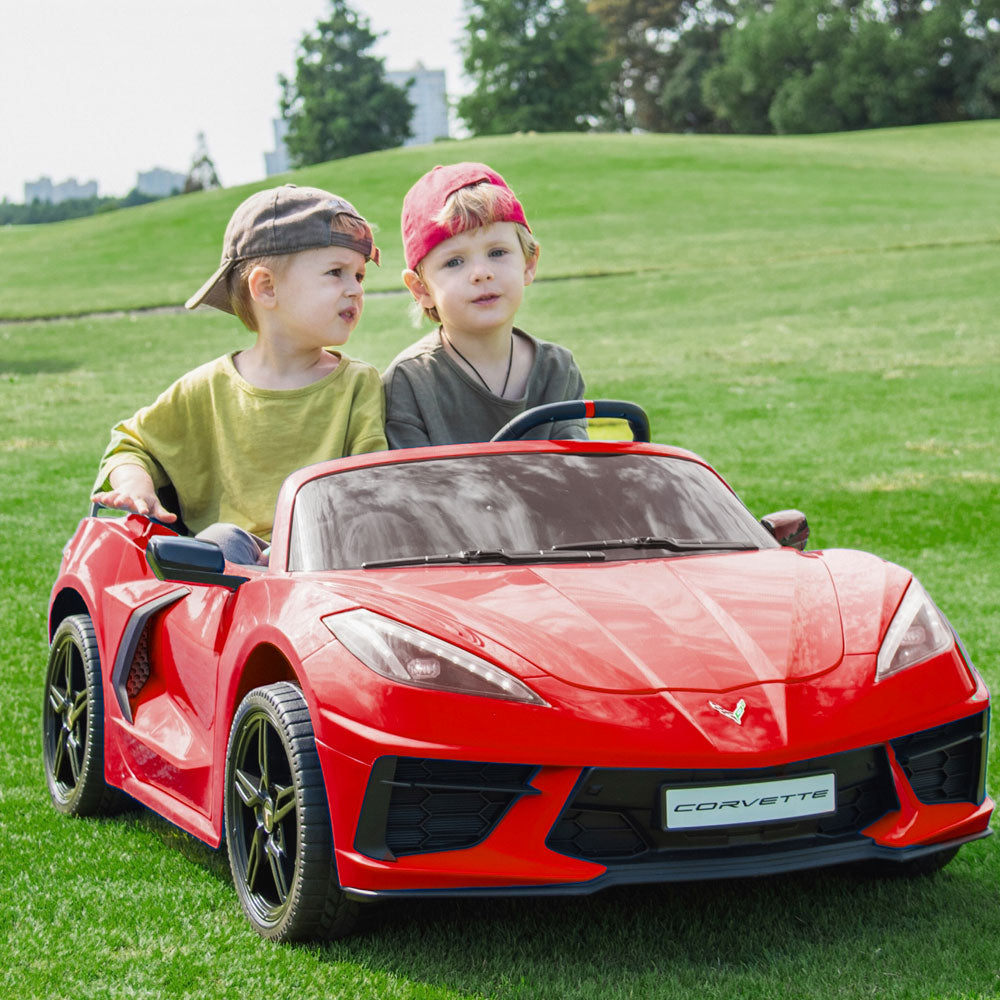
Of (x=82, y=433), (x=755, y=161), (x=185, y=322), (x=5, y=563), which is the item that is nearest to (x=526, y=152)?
(x=755, y=161)

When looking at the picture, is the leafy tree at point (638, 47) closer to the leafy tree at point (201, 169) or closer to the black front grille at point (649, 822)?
the leafy tree at point (201, 169)

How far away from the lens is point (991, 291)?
82.5 feet

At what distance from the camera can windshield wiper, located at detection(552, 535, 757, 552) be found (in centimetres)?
385

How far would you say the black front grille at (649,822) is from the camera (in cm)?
298

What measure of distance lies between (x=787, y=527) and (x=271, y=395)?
5.74 ft

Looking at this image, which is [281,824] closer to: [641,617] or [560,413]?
[641,617]

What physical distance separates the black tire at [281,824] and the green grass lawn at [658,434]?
3.5 inches

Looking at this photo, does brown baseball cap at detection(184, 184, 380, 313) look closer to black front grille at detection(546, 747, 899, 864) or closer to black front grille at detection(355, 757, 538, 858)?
black front grille at detection(355, 757, 538, 858)

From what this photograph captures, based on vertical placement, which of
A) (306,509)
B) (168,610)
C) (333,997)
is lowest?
(333,997)

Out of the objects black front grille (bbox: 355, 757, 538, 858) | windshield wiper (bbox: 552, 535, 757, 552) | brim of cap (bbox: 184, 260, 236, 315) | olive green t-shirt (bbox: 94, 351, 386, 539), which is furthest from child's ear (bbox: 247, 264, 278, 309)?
black front grille (bbox: 355, 757, 538, 858)

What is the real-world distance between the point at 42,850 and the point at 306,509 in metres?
1.34

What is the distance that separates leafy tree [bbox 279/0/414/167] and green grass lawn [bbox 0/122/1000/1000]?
127ft

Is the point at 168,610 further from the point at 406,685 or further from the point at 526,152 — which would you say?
the point at 526,152

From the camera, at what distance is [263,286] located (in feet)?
16.4
